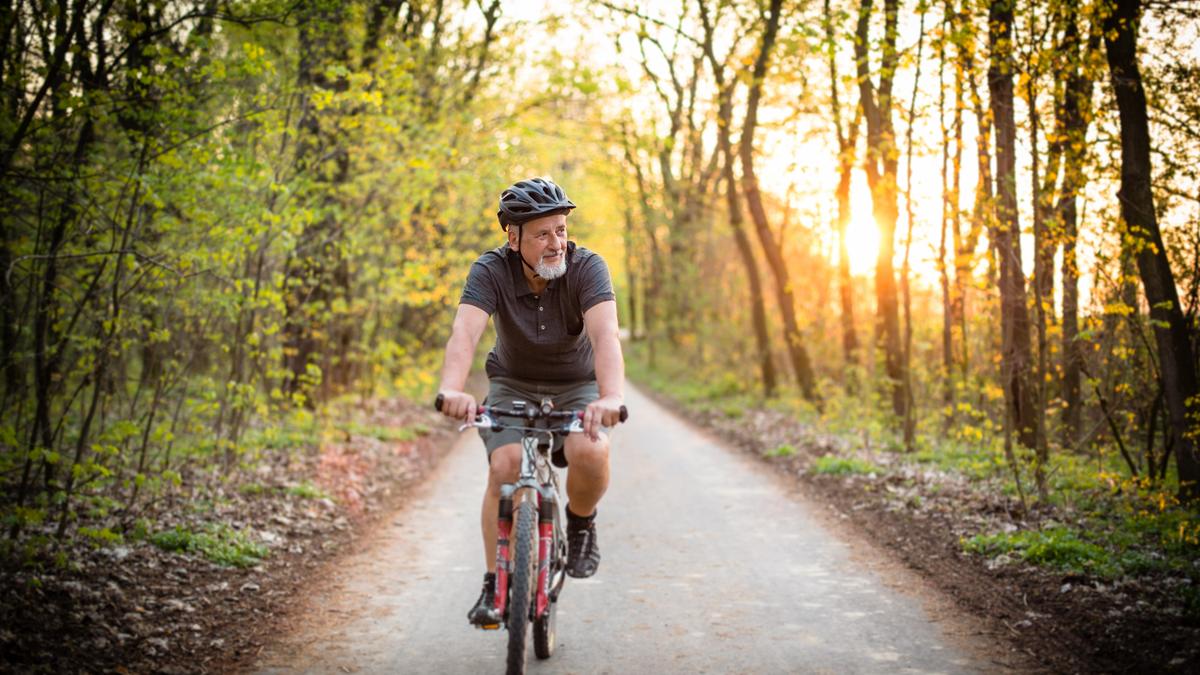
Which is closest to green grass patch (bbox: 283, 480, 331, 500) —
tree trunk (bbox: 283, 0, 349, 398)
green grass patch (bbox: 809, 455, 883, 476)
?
tree trunk (bbox: 283, 0, 349, 398)

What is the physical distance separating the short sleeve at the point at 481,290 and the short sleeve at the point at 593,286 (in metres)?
0.44

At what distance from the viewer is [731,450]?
1356cm

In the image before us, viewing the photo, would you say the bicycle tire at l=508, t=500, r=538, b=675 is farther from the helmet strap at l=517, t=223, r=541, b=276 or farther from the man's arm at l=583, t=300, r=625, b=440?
the helmet strap at l=517, t=223, r=541, b=276

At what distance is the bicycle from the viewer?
13.3ft

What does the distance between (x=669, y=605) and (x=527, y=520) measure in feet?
6.39

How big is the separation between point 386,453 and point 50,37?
22.8 feet

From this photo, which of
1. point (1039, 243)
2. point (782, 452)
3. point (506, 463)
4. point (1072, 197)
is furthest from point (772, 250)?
point (506, 463)

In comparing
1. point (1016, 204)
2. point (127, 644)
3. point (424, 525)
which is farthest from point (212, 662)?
point (1016, 204)

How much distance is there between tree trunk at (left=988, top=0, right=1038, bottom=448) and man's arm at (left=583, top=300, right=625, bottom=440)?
482cm

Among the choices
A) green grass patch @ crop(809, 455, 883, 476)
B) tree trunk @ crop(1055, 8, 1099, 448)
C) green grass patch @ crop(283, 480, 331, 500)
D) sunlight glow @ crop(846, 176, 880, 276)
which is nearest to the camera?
tree trunk @ crop(1055, 8, 1099, 448)

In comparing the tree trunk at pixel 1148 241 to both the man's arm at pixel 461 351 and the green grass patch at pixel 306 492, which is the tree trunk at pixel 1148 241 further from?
the green grass patch at pixel 306 492

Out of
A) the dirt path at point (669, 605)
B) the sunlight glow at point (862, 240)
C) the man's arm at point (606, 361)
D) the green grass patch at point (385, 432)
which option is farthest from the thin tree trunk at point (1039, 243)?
the green grass patch at point (385, 432)

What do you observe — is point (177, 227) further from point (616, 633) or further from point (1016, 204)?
point (1016, 204)

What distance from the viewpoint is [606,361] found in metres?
4.35
